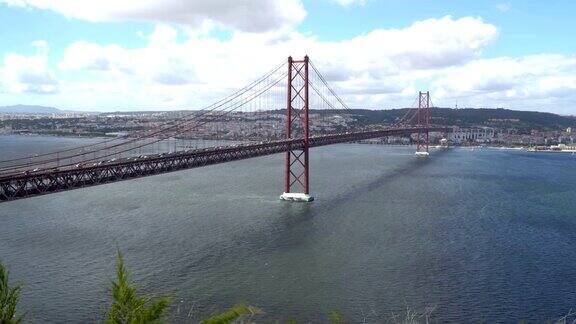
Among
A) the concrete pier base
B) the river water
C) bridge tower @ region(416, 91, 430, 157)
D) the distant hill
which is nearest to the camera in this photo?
the river water

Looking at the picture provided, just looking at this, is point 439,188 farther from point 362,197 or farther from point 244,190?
point 244,190

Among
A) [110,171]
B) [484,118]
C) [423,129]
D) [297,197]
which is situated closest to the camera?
[110,171]

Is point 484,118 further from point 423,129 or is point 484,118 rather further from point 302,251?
point 302,251

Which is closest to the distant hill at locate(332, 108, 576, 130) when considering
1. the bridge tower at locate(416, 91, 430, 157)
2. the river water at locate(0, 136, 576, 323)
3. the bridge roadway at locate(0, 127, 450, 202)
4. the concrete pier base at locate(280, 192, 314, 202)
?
the bridge tower at locate(416, 91, 430, 157)

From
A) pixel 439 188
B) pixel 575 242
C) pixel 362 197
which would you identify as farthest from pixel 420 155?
pixel 575 242

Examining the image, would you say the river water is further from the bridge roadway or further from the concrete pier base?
the bridge roadway

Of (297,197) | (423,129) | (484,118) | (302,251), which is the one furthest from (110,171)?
(484,118)
